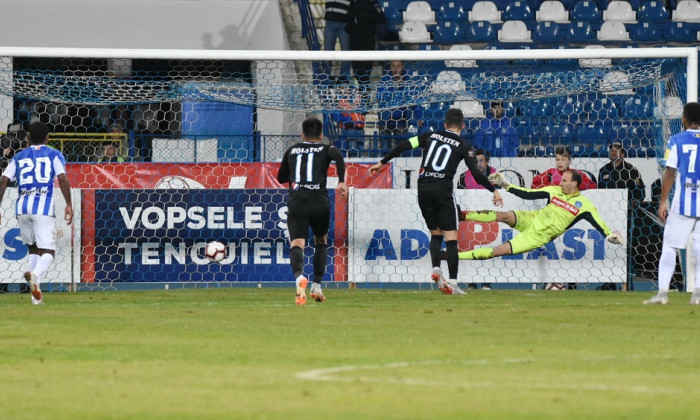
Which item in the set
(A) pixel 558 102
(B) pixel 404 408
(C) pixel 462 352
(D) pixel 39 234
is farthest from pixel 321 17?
(B) pixel 404 408

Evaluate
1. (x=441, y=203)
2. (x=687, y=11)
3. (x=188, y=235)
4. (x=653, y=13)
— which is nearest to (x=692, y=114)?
(x=441, y=203)

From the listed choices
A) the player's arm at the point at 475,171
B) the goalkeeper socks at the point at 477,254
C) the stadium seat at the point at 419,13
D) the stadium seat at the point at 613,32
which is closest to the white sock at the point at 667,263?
the player's arm at the point at 475,171

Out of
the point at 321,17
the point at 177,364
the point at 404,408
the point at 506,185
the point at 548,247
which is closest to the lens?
the point at 404,408

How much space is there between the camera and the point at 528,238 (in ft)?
55.0

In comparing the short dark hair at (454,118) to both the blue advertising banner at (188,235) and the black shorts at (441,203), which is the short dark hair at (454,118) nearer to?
the black shorts at (441,203)

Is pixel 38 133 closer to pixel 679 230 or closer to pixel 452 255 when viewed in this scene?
pixel 452 255

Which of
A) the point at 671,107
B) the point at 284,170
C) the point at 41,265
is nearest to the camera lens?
the point at 284,170

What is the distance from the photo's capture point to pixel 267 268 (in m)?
17.3

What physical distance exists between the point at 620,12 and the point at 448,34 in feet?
13.3

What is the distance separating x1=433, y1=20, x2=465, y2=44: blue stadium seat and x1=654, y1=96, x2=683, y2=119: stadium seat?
29.7ft

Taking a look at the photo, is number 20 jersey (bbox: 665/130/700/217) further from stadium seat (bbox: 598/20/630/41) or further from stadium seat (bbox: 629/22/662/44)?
stadium seat (bbox: 629/22/662/44)

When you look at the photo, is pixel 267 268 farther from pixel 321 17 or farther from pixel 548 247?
pixel 321 17

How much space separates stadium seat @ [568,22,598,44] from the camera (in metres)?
26.7

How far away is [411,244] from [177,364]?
1057 centimetres
